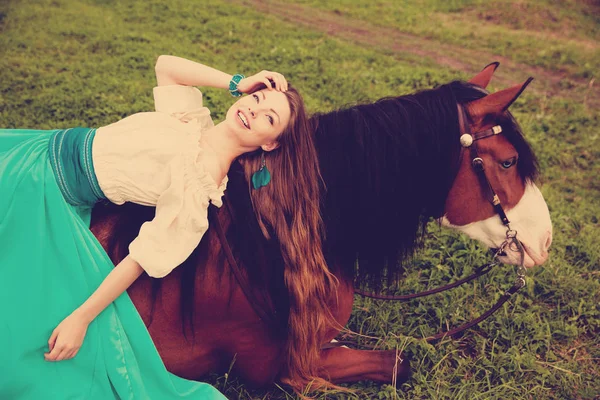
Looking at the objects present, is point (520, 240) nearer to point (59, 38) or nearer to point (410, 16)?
point (59, 38)

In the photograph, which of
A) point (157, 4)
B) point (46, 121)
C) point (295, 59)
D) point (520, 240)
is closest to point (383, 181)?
point (520, 240)

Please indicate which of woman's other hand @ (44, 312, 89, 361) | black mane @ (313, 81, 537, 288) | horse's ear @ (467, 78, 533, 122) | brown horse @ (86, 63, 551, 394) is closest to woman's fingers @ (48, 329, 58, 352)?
woman's other hand @ (44, 312, 89, 361)

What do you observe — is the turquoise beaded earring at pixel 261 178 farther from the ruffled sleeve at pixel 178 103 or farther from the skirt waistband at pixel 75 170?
the skirt waistband at pixel 75 170

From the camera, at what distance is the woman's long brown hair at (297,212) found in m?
2.29

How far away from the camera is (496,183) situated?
8.01 ft

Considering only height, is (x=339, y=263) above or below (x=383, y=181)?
below

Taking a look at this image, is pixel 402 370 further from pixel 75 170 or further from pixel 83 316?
pixel 75 170

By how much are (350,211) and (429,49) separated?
21.3 feet

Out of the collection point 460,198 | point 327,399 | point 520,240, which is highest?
point 460,198

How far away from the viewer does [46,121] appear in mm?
5203

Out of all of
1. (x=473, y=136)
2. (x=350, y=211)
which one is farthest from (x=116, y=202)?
(x=473, y=136)

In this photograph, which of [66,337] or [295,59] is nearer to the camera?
[66,337]

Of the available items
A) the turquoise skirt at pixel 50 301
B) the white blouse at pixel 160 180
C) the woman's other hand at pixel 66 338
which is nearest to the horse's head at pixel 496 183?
the white blouse at pixel 160 180

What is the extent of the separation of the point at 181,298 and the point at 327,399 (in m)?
1.10
